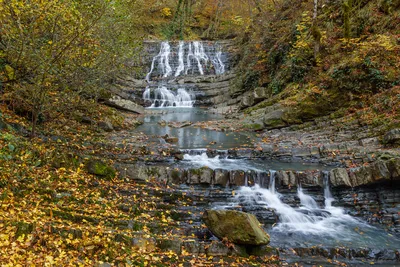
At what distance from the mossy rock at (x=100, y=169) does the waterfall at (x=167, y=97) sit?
16910 millimetres

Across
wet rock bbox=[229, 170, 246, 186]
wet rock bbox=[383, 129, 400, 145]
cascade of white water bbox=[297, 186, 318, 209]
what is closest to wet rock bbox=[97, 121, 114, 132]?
wet rock bbox=[229, 170, 246, 186]

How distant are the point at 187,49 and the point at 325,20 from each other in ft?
58.0

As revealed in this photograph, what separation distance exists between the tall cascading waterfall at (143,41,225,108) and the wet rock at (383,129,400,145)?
17517 millimetres

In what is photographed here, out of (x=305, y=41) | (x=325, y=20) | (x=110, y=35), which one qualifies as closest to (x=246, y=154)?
(x=110, y=35)

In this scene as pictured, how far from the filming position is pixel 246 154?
11.5m

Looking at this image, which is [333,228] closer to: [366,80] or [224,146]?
[224,146]

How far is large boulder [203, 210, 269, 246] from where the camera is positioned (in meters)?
5.81

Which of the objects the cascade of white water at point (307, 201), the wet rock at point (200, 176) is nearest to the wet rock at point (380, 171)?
the cascade of white water at point (307, 201)

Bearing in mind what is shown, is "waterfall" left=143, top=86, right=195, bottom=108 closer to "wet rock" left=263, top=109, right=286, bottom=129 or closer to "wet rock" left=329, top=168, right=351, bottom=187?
"wet rock" left=263, top=109, right=286, bottom=129

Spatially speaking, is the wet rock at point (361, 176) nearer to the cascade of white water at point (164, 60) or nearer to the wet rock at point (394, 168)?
the wet rock at point (394, 168)

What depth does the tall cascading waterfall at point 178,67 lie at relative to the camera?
83.6 ft

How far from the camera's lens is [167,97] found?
1007 inches

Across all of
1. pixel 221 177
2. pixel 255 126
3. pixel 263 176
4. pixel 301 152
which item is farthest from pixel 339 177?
pixel 255 126

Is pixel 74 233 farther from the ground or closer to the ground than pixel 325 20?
closer to the ground
